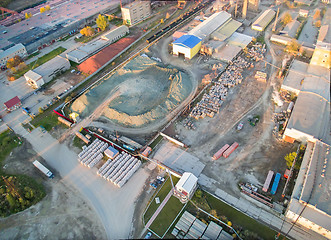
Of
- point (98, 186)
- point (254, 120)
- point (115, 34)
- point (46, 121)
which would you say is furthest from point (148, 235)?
point (115, 34)

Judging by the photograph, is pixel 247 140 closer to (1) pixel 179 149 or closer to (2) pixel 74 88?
(1) pixel 179 149

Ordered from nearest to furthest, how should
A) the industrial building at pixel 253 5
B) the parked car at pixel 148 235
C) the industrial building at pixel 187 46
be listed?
the parked car at pixel 148 235 < the industrial building at pixel 187 46 < the industrial building at pixel 253 5

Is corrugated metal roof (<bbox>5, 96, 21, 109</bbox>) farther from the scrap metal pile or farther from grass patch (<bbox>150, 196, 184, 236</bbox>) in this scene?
grass patch (<bbox>150, 196, 184, 236</bbox>)

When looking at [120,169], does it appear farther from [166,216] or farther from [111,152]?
[166,216]

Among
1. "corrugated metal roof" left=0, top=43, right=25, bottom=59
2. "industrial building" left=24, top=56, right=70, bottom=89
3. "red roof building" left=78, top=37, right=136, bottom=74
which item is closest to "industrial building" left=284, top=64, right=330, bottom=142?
"red roof building" left=78, top=37, right=136, bottom=74

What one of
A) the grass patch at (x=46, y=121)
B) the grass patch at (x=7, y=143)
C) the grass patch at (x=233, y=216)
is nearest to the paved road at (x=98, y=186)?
the grass patch at (x=7, y=143)

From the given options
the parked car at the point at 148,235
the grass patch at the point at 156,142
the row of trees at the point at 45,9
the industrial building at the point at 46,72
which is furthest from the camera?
the row of trees at the point at 45,9

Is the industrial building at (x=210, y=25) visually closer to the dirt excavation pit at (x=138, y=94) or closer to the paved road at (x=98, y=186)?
the dirt excavation pit at (x=138, y=94)
